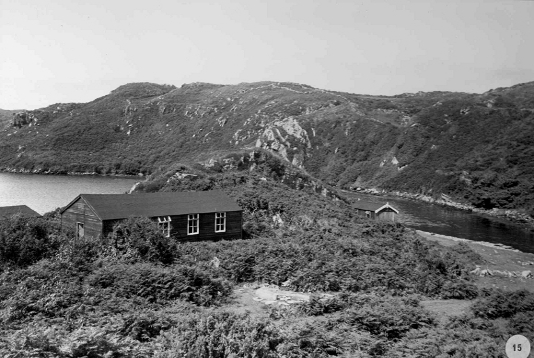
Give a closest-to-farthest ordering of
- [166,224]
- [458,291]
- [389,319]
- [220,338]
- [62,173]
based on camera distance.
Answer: [220,338] < [389,319] < [458,291] < [166,224] < [62,173]

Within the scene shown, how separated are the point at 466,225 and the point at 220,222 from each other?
42.3 meters

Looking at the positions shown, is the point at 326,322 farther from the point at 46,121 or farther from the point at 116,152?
the point at 46,121

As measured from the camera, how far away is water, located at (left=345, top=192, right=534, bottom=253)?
50.9 meters

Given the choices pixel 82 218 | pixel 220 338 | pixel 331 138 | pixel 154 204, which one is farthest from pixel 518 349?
pixel 331 138

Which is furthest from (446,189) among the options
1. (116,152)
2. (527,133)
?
(116,152)

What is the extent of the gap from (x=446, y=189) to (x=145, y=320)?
8175cm

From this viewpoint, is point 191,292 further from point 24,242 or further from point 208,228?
point 208,228

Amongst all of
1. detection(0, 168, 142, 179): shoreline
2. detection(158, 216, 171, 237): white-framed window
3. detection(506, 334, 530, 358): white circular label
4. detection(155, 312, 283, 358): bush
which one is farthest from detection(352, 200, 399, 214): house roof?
detection(0, 168, 142, 179): shoreline

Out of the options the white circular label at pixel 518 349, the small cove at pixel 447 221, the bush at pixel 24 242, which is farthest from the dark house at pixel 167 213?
the small cove at pixel 447 221

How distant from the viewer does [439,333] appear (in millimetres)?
12008

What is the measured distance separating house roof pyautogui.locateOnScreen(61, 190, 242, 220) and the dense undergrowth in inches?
96.0

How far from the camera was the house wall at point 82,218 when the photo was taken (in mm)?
24391

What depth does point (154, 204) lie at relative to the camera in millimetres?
27672

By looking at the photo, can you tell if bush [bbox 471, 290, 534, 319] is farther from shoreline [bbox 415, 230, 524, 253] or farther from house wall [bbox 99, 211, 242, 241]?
shoreline [bbox 415, 230, 524, 253]
